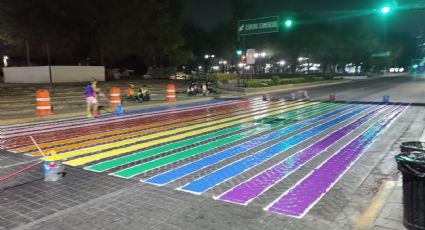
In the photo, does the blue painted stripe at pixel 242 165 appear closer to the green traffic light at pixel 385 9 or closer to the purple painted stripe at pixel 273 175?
the purple painted stripe at pixel 273 175

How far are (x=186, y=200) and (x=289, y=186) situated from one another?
6.34ft

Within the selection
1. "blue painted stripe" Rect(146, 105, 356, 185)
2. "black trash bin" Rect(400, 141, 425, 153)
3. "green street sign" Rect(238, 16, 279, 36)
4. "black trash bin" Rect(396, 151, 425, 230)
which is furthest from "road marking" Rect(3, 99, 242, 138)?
"green street sign" Rect(238, 16, 279, 36)

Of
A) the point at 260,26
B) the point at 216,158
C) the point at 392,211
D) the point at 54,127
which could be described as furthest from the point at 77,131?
the point at 260,26

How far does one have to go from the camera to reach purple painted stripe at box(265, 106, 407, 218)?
17.9ft

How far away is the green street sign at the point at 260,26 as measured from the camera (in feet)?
96.3

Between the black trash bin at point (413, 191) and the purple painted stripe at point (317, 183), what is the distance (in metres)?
1.37

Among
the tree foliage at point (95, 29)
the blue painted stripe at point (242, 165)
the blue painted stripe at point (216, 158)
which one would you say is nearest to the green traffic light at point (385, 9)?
the blue painted stripe at point (216, 158)

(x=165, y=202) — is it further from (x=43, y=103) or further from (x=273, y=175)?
(x=43, y=103)

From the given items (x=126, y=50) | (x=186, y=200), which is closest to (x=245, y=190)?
(x=186, y=200)

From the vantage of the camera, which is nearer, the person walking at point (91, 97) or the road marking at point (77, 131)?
the road marking at point (77, 131)

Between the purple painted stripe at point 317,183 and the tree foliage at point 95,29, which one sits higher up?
the tree foliage at point 95,29

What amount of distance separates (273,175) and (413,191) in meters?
3.09

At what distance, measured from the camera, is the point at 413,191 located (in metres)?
4.37

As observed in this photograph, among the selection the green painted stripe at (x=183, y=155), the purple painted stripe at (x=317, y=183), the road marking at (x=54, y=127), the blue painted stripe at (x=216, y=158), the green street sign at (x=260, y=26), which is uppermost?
the green street sign at (x=260, y=26)
